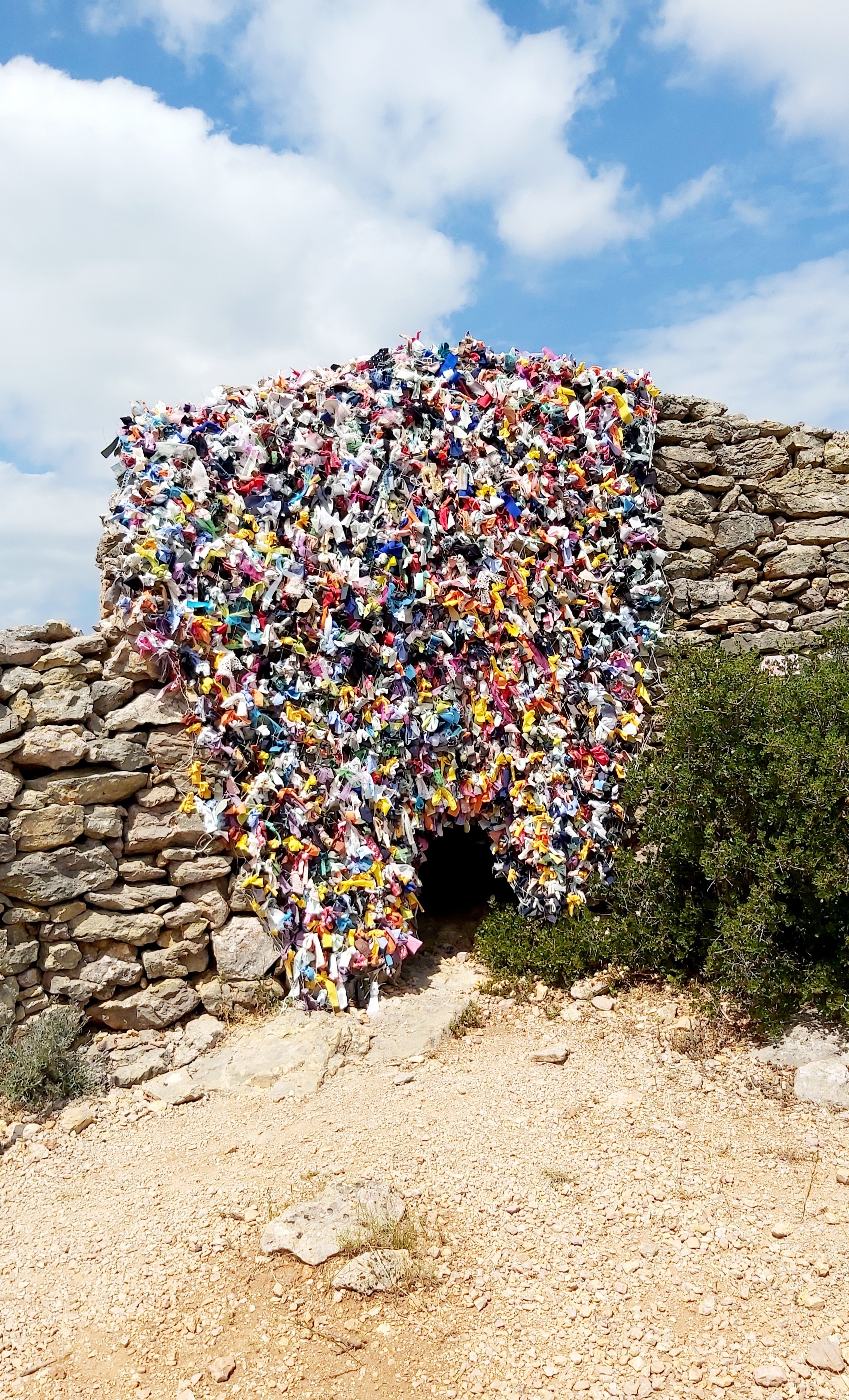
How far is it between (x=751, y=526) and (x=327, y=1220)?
544 centimetres

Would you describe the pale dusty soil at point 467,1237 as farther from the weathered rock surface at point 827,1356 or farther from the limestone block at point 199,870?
the limestone block at point 199,870

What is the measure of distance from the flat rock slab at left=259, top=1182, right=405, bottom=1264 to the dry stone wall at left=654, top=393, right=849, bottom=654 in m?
4.45

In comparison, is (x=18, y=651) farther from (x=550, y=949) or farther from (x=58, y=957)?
(x=550, y=949)

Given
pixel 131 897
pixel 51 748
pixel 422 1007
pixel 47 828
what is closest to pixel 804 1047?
pixel 422 1007

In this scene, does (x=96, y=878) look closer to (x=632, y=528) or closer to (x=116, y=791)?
(x=116, y=791)

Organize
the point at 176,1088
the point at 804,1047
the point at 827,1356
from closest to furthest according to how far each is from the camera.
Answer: the point at 827,1356, the point at 804,1047, the point at 176,1088

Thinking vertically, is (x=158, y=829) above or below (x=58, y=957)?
above

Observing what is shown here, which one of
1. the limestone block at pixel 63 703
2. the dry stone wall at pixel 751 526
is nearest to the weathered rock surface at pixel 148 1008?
the limestone block at pixel 63 703

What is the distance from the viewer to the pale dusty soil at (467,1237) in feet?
9.73

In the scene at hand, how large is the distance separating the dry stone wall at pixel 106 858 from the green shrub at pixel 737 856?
1878 millimetres

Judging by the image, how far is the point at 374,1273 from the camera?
10.7 ft

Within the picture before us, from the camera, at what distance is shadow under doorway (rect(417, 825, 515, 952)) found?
→ 264 inches

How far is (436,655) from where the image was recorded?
597 cm

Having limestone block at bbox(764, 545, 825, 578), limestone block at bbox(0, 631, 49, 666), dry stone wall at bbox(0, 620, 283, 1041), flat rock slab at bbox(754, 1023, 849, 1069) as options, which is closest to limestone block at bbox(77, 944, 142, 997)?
dry stone wall at bbox(0, 620, 283, 1041)
